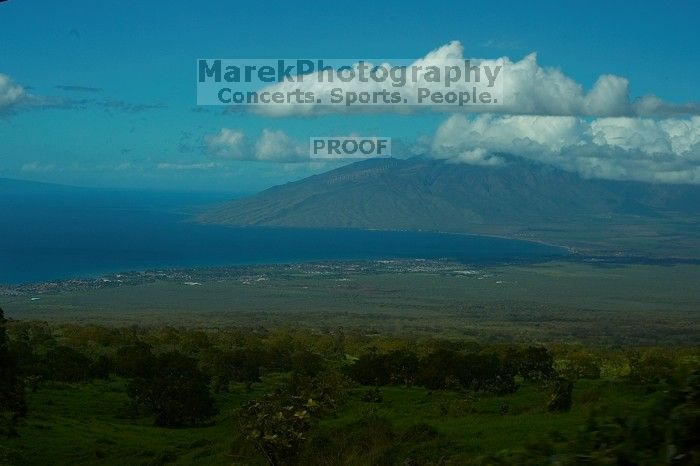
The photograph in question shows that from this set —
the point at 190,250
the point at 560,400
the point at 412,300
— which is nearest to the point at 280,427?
the point at 560,400

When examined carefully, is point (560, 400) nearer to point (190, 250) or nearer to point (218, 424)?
point (218, 424)

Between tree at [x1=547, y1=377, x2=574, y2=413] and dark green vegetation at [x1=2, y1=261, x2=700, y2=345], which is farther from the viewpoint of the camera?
dark green vegetation at [x1=2, y1=261, x2=700, y2=345]

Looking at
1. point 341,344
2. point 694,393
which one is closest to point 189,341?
point 341,344

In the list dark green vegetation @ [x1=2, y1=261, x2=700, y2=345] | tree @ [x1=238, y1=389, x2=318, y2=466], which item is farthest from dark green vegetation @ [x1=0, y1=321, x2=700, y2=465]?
dark green vegetation @ [x1=2, y1=261, x2=700, y2=345]

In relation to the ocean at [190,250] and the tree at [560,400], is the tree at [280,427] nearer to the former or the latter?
the tree at [560,400]

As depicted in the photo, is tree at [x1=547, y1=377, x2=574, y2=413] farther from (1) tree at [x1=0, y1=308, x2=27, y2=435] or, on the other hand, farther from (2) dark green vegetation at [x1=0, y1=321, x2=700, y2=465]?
(1) tree at [x1=0, y1=308, x2=27, y2=435]

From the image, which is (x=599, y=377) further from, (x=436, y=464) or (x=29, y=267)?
(x=29, y=267)

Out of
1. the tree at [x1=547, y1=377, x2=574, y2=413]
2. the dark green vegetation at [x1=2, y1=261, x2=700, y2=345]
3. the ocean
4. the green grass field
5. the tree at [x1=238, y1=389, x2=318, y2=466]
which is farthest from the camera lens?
the ocean
